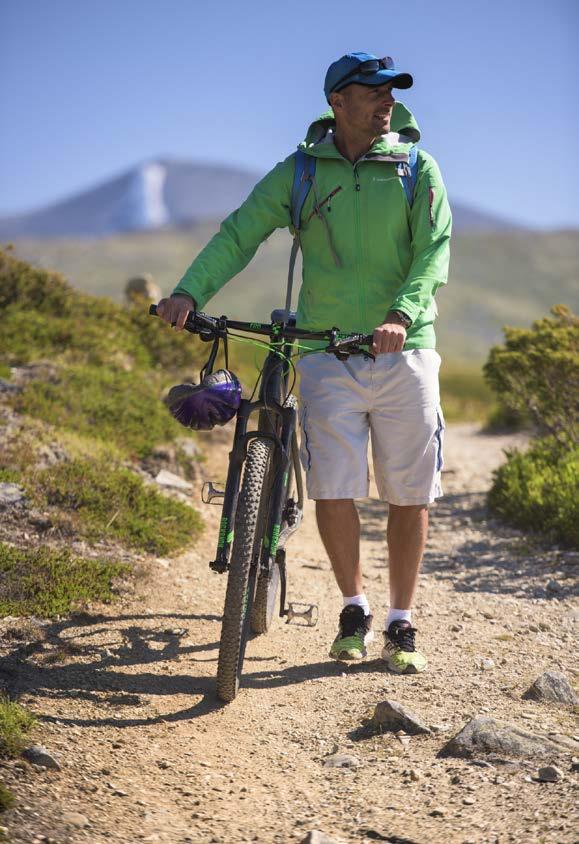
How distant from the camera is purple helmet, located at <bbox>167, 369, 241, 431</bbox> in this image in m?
4.04

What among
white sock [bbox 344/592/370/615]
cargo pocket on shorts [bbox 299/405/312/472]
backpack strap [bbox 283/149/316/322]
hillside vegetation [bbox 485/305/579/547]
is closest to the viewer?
backpack strap [bbox 283/149/316/322]

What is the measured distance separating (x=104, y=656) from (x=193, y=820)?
5.17 ft

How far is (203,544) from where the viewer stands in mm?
6844

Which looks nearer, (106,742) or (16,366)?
(106,742)

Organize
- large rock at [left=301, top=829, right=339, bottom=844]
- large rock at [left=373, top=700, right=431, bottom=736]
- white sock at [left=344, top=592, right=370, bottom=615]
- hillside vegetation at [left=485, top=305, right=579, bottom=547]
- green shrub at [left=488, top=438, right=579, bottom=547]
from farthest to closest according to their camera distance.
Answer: hillside vegetation at [left=485, top=305, right=579, bottom=547] → green shrub at [left=488, top=438, right=579, bottom=547] → white sock at [left=344, top=592, right=370, bottom=615] → large rock at [left=373, top=700, right=431, bottom=736] → large rock at [left=301, top=829, right=339, bottom=844]

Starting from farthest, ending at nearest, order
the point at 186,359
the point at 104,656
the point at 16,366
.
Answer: the point at 186,359 → the point at 16,366 → the point at 104,656

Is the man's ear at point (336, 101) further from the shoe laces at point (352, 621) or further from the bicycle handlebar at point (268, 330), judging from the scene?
the shoe laces at point (352, 621)

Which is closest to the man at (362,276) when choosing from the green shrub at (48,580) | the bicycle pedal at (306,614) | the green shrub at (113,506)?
the bicycle pedal at (306,614)

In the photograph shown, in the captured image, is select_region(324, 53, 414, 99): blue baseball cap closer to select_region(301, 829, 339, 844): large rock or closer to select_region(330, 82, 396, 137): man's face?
select_region(330, 82, 396, 137): man's face

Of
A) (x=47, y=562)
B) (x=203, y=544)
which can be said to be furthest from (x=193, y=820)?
(x=203, y=544)

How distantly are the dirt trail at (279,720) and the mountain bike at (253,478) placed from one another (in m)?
0.39

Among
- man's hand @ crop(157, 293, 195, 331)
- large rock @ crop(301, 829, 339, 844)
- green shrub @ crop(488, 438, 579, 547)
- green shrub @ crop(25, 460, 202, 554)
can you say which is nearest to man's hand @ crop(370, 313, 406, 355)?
man's hand @ crop(157, 293, 195, 331)

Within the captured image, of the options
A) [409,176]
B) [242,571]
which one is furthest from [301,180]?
[242,571]

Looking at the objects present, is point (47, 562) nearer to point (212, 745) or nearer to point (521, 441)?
point (212, 745)
